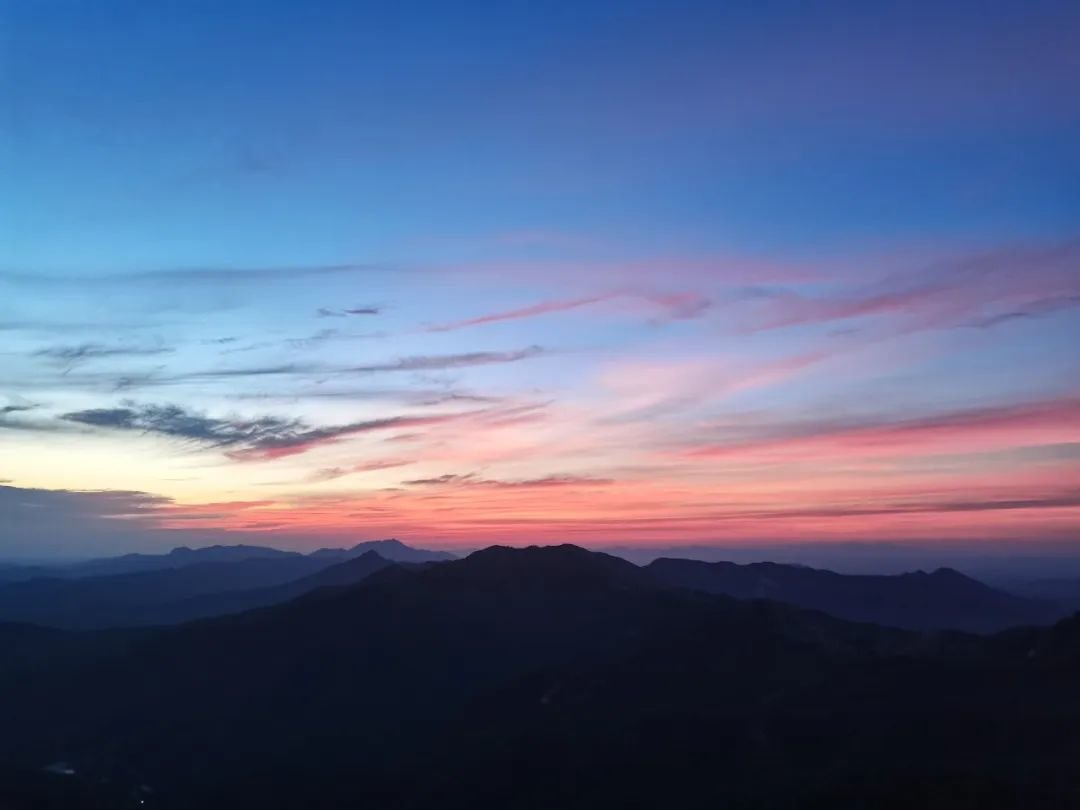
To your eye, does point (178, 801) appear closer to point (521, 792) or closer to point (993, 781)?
point (521, 792)

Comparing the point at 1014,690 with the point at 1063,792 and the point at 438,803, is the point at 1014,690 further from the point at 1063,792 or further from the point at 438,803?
the point at 438,803

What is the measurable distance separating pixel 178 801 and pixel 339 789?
3520 centimetres

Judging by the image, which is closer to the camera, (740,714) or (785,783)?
(785,783)

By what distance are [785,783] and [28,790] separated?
476 ft

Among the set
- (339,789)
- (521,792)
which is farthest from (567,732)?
(339,789)

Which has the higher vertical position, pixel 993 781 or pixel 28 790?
pixel 993 781

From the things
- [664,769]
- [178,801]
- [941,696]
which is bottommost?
[178,801]

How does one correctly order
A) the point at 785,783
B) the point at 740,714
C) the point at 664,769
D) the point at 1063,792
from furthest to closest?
the point at 740,714, the point at 664,769, the point at 785,783, the point at 1063,792

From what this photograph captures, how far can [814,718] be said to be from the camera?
7141 inches

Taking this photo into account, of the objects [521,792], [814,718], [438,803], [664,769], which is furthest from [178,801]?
[814,718]

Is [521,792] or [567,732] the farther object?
[567,732]

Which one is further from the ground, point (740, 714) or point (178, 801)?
point (740, 714)

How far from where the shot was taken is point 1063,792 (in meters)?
127

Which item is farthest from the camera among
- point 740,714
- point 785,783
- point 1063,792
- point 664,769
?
point 740,714
